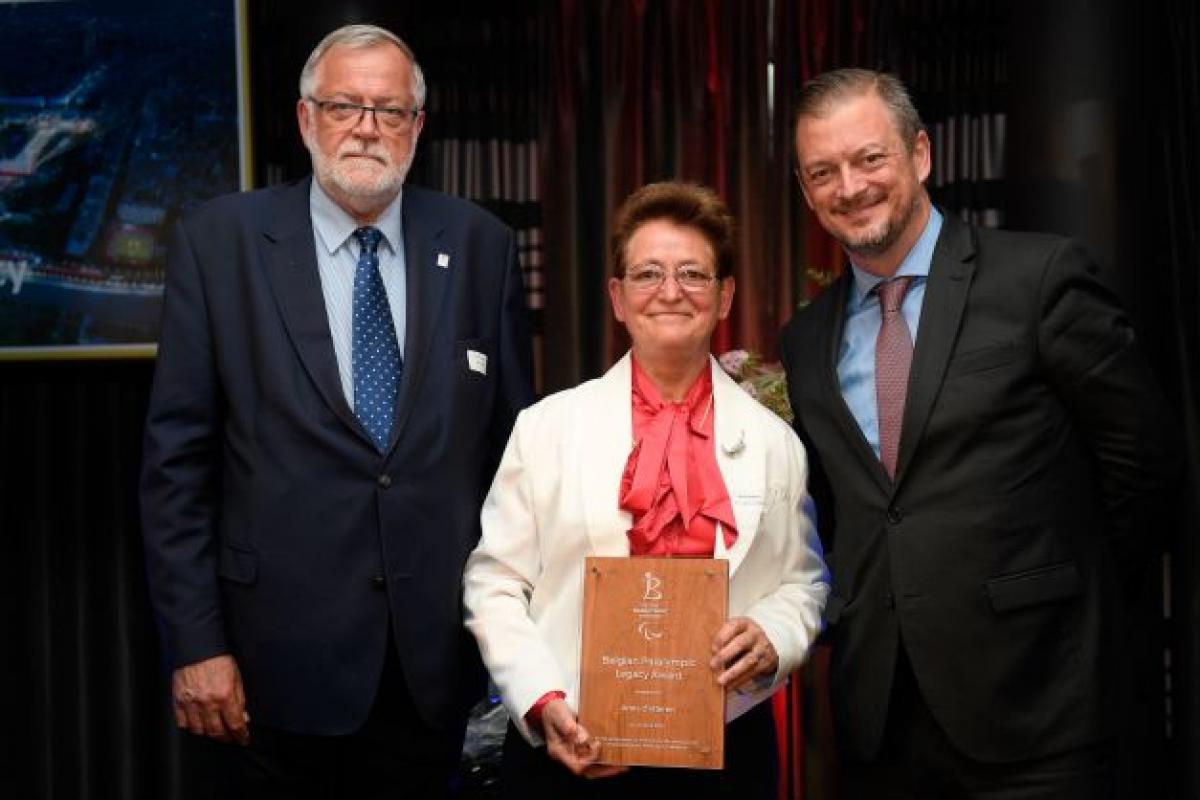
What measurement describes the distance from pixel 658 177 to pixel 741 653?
113 inches

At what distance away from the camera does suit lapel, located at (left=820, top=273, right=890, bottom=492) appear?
2.25 metres

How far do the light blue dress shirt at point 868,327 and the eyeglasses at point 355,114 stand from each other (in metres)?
0.91

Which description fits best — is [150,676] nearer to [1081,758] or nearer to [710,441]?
[710,441]

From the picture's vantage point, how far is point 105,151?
409 cm

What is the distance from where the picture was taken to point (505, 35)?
4.63 m

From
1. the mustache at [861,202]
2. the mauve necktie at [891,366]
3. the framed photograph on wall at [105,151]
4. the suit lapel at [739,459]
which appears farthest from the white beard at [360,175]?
the framed photograph on wall at [105,151]

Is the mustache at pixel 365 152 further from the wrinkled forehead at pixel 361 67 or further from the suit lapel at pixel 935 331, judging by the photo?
the suit lapel at pixel 935 331

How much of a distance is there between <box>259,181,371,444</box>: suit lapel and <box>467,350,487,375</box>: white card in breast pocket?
244 mm

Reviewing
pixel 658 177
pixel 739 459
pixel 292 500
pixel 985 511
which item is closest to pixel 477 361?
pixel 292 500

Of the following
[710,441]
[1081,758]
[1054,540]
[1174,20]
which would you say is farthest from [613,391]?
[1174,20]

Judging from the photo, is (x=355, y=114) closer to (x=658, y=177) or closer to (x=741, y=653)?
(x=741, y=653)

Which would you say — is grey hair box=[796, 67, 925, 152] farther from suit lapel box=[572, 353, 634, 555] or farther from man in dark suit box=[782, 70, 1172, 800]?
suit lapel box=[572, 353, 634, 555]

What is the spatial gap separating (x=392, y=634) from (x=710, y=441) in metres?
0.67

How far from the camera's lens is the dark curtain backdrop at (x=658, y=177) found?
3621mm
